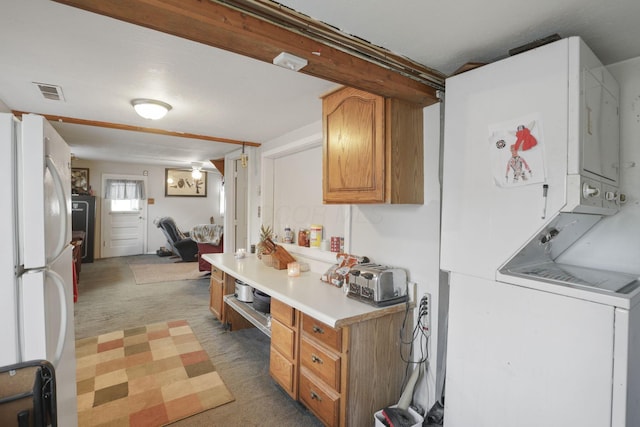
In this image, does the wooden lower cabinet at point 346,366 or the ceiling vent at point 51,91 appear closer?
Answer: the wooden lower cabinet at point 346,366

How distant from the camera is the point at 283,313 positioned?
217cm

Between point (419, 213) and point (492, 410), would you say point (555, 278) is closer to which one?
point (492, 410)

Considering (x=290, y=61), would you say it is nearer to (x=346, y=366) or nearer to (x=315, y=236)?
(x=346, y=366)

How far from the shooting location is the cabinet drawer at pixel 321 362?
1.72m

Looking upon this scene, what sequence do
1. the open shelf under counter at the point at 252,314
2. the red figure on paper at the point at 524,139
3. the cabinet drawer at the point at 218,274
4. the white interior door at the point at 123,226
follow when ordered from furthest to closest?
the white interior door at the point at 123,226 < the cabinet drawer at the point at 218,274 < the open shelf under counter at the point at 252,314 < the red figure on paper at the point at 524,139

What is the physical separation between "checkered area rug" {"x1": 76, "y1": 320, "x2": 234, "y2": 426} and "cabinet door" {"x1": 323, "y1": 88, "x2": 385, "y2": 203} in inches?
66.6

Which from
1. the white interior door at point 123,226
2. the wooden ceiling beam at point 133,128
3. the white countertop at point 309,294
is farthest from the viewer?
the white interior door at point 123,226

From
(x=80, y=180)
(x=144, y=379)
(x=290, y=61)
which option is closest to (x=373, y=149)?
(x=290, y=61)

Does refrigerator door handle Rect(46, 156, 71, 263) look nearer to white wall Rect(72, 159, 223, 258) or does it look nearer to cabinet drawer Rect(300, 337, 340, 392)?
Result: cabinet drawer Rect(300, 337, 340, 392)

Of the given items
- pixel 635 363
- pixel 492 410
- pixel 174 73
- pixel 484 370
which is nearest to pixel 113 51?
pixel 174 73

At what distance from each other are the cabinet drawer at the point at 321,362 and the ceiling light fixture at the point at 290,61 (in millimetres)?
1501

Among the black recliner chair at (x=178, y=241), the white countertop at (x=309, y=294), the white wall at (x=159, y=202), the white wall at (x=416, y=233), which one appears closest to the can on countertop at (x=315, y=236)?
the white countertop at (x=309, y=294)

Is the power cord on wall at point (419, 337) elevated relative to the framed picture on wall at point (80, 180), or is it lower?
lower

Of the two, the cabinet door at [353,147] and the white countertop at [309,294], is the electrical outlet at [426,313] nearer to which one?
the white countertop at [309,294]
